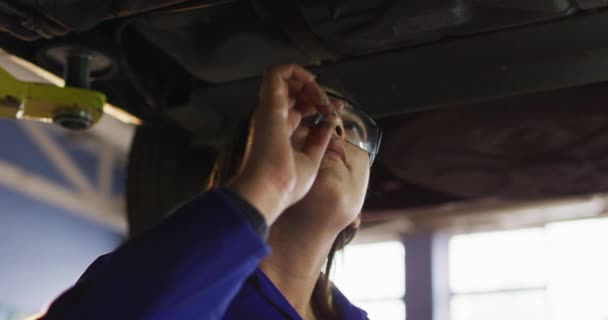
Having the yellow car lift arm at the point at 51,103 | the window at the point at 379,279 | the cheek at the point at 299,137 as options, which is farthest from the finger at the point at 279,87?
the window at the point at 379,279

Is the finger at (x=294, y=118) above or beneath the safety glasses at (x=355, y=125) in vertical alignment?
beneath

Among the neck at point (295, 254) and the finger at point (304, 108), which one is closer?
the finger at point (304, 108)

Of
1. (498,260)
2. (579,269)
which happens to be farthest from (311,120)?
(498,260)

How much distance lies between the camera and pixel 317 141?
2.94ft

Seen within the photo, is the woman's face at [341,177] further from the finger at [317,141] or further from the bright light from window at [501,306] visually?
the bright light from window at [501,306]

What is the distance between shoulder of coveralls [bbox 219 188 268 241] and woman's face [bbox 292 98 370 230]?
30cm

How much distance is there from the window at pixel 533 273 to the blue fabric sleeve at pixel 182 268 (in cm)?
689

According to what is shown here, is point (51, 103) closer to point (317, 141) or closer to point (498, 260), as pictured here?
point (317, 141)

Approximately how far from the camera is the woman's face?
1.09 m

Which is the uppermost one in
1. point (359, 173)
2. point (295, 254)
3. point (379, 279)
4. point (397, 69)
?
point (397, 69)

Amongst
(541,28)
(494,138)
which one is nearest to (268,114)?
(541,28)

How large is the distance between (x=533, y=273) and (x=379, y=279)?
145 cm

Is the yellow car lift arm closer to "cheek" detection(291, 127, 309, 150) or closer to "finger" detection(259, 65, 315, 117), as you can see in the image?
"cheek" detection(291, 127, 309, 150)

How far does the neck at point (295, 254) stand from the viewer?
3.70 ft
